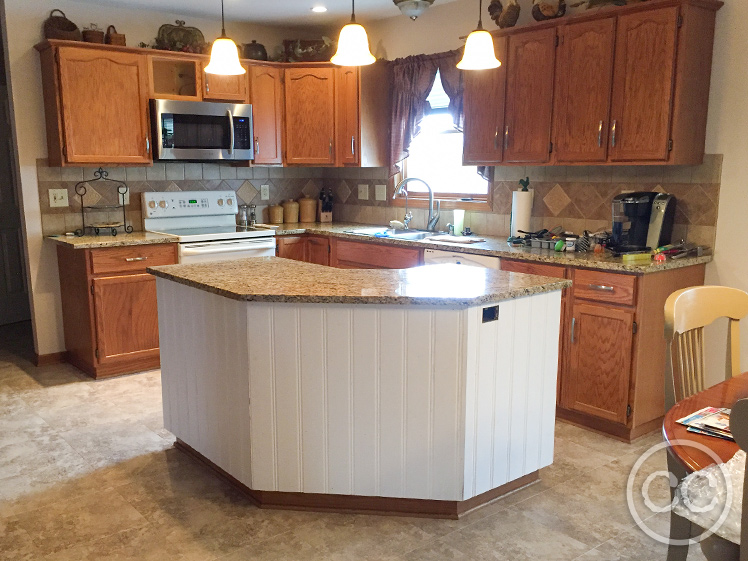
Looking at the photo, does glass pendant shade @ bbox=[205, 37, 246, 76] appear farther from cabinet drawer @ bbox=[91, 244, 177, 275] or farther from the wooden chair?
the wooden chair

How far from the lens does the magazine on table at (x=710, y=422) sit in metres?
1.42

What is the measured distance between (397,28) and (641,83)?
7.28 ft

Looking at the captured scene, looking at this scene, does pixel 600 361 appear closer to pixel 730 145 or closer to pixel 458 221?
pixel 730 145

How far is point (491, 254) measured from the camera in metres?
3.62

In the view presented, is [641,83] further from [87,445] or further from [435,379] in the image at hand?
[87,445]

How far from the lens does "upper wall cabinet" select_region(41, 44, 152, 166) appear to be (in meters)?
4.02

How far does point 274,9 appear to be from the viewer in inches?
182

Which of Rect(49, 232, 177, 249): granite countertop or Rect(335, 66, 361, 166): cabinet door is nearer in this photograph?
Rect(49, 232, 177, 249): granite countertop

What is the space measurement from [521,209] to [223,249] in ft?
6.62

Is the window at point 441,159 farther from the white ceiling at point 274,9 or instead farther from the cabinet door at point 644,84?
the cabinet door at point 644,84

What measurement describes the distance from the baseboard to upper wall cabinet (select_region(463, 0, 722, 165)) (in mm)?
3310

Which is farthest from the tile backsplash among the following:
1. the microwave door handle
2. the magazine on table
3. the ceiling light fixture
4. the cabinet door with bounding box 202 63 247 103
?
the magazine on table

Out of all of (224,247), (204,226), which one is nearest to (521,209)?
(224,247)

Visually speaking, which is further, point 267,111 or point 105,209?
point 267,111
